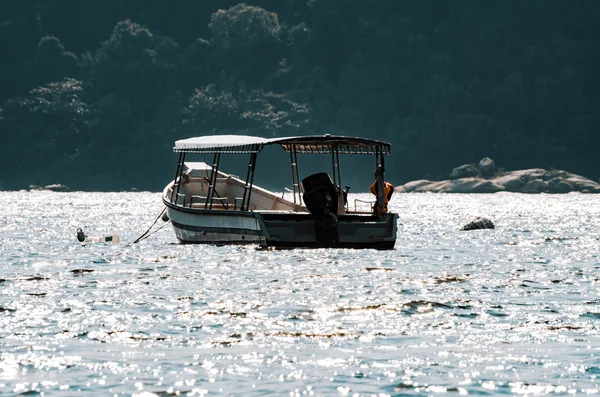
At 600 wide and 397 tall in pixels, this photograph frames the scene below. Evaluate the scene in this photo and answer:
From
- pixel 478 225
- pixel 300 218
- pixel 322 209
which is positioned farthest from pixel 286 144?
pixel 478 225

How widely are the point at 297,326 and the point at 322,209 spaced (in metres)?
16.9

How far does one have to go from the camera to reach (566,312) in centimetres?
2294

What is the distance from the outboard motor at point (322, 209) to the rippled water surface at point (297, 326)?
1.25 m

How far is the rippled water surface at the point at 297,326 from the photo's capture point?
52.9ft

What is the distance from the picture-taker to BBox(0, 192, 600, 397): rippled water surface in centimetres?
1612

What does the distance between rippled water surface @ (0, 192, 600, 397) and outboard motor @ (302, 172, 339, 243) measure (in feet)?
4.11

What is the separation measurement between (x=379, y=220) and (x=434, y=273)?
22.0ft

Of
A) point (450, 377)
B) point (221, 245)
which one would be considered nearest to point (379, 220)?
point (221, 245)

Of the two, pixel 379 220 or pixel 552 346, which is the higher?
pixel 379 220

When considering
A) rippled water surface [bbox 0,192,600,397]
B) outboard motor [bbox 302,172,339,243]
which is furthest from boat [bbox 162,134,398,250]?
rippled water surface [bbox 0,192,600,397]

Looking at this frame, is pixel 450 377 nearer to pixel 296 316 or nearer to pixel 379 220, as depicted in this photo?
pixel 296 316

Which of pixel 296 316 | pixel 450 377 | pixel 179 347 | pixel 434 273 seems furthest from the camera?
pixel 434 273

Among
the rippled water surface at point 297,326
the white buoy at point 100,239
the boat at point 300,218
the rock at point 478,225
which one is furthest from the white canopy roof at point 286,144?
the rock at point 478,225

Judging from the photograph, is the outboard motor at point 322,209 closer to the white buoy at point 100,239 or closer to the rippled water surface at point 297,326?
the rippled water surface at point 297,326
